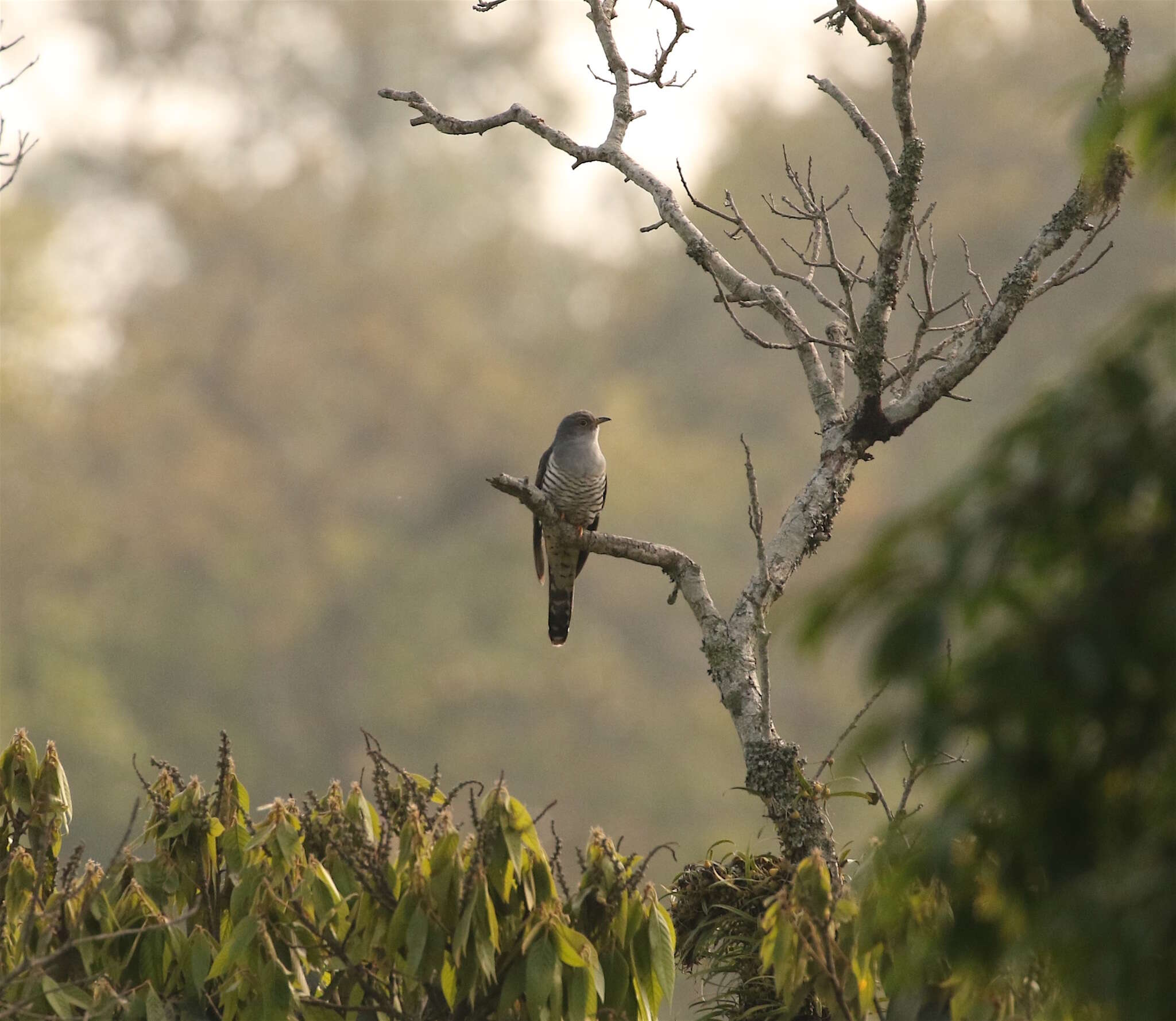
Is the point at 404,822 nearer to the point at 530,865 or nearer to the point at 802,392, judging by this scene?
the point at 530,865

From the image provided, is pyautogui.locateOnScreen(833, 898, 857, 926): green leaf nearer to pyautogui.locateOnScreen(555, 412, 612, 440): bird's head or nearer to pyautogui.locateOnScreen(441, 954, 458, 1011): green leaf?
pyautogui.locateOnScreen(441, 954, 458, 1011): green leaf

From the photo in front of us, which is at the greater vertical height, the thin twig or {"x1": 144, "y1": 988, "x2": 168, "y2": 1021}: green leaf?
the thin twig

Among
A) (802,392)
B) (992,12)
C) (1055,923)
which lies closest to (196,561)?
(802,392)

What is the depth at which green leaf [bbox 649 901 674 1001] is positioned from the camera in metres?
3.23

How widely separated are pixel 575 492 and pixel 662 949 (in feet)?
14.7

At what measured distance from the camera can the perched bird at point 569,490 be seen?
7609 millimetres

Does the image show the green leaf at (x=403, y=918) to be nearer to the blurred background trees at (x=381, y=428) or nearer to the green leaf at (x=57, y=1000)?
the green leaf at (x=57, y=1000)

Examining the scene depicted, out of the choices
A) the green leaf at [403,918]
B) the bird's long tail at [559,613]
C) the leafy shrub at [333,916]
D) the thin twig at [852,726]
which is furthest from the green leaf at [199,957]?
the bird's long tail at [559,613]

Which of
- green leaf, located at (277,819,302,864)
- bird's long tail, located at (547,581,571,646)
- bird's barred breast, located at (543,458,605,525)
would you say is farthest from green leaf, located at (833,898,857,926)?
bird's long tail, located at (547,581,571,646)

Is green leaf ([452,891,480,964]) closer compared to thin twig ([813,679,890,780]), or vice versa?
thin twig ([813,679,890,780])

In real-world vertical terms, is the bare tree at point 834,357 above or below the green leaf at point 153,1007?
above

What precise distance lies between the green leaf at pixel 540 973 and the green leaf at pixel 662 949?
0.27 meters

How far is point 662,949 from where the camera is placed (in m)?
3.24

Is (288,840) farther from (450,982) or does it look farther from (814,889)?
(814,889)
